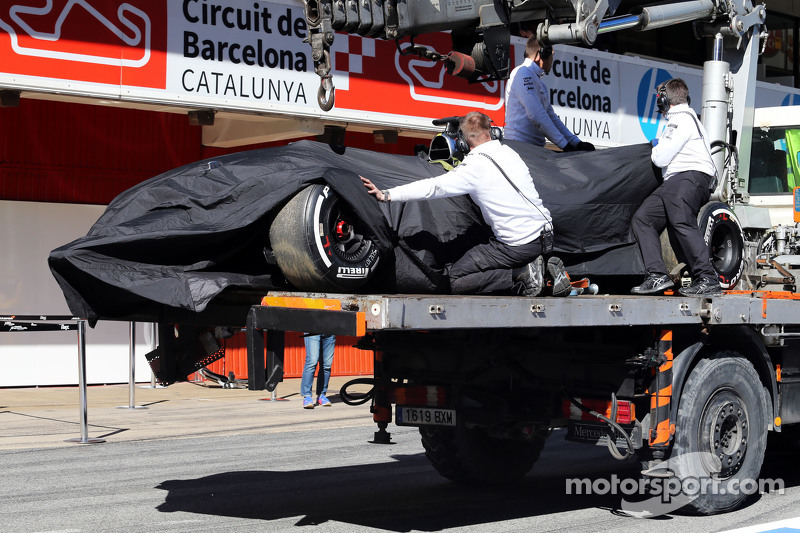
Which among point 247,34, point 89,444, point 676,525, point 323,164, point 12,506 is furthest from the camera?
point 247,34

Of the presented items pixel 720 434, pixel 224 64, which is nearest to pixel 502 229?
pixel 720 434

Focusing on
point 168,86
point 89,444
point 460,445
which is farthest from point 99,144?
point 460,445

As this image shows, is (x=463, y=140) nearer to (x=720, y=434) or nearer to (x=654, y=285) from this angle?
(x=654, y=285)

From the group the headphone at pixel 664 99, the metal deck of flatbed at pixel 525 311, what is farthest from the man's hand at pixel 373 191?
the headphone at pixel 664 99

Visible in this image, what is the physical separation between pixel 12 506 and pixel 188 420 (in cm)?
539

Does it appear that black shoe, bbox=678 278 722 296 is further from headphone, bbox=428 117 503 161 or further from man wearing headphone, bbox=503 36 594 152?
headphone, bbox=428 117 503 161

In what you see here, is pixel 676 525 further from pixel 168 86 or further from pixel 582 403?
pixel 168 86

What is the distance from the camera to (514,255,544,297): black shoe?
7430 millimetres

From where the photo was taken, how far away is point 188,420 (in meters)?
13.9

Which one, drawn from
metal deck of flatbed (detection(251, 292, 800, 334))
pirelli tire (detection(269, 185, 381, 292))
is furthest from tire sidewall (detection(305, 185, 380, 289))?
metal deck of flatbed (detection(251, 292, 800, 334))

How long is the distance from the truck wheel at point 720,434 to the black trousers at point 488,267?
1.58 metres

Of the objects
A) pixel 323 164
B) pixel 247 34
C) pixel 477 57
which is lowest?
pixel 323 164

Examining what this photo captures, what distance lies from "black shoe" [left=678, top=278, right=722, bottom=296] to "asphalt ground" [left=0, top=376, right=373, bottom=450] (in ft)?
20.5

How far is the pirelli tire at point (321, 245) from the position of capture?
263 inches
